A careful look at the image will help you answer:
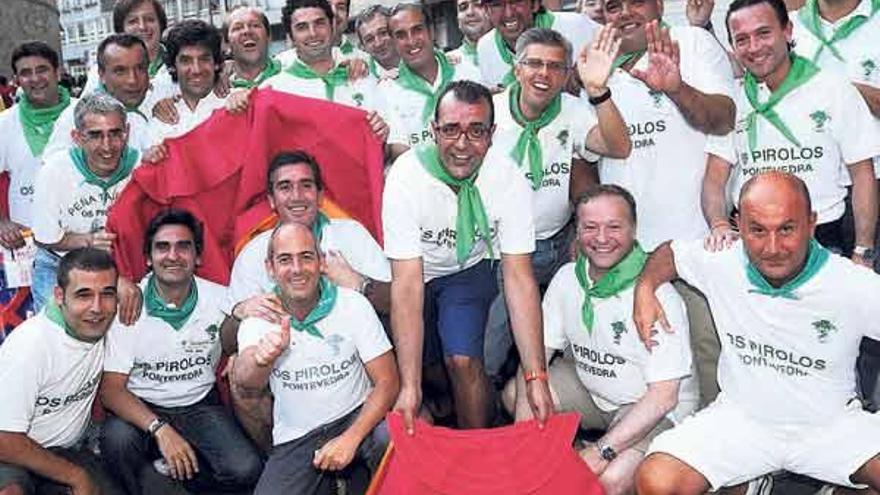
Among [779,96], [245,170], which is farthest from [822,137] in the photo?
[245,170]

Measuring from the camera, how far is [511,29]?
601 cm

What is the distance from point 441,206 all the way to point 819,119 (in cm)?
184

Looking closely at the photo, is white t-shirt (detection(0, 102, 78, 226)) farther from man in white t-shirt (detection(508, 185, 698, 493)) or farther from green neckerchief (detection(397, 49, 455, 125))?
man in white t-shirt (detection(508, 185, 698, 493))

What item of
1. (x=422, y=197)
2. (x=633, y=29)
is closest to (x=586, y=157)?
(x=633, y=29)

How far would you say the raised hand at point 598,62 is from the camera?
4707 millimetres

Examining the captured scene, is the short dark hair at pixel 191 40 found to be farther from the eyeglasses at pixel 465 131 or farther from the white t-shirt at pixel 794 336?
the white t-shirt at pixel 794 336

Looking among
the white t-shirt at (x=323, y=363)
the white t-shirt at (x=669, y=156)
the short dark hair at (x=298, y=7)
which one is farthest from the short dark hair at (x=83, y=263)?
the white t-shirt at (x=669, y=156)

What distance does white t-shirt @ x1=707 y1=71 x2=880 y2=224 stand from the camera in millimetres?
Answer: 4703

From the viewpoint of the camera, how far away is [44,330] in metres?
4.53

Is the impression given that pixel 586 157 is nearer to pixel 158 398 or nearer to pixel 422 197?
pixel 422 197

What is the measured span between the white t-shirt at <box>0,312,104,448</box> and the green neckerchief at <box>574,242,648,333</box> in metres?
2.33

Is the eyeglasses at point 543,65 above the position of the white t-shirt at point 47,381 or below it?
above

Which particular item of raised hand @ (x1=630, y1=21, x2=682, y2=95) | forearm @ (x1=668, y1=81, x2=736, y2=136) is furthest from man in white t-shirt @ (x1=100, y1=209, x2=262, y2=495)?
forearm @ (x1=668, y1=81, x2=736, y2=136)

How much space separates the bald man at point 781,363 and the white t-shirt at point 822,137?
0.79 meters
